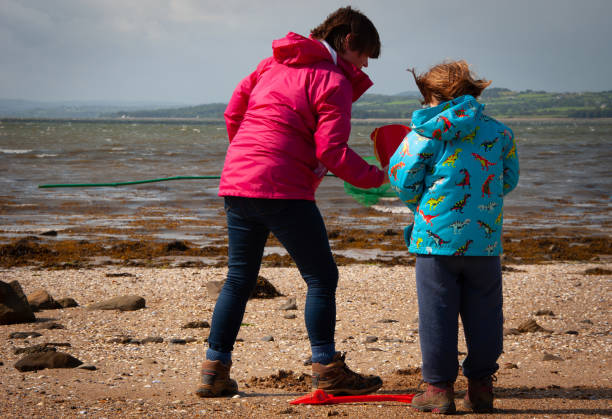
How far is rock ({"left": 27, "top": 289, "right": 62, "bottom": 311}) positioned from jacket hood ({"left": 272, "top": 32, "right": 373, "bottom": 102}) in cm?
445

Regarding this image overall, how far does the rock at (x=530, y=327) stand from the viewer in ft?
19.1

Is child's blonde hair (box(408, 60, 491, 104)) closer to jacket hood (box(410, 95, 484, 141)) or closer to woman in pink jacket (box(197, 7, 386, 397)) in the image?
jacket hood (box(410, 95, 484, 141))

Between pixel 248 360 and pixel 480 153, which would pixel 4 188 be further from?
pixel 480 153

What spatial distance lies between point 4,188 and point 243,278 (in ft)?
71.5

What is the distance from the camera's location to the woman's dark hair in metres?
3.35

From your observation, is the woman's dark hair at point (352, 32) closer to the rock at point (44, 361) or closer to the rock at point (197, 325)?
the rock at point (44, 361)

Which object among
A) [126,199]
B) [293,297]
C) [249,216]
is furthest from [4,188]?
[249,216]

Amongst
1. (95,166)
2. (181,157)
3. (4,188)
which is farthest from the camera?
(181,157)

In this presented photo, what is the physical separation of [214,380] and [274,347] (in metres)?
1.76

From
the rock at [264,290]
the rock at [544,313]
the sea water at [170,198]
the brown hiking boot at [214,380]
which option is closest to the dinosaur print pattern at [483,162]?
the brown hiking boot at [214,380]

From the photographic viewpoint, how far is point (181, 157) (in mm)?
42094

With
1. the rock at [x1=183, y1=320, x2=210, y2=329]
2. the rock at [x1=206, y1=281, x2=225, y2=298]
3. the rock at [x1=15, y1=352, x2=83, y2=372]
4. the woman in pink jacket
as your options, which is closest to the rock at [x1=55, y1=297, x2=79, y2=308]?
the rock at [x1=206, y1=281, x2=225, y2=298]

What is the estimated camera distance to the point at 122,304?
22.2 feet

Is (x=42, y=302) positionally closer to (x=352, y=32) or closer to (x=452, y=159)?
(x=352, y=32)
